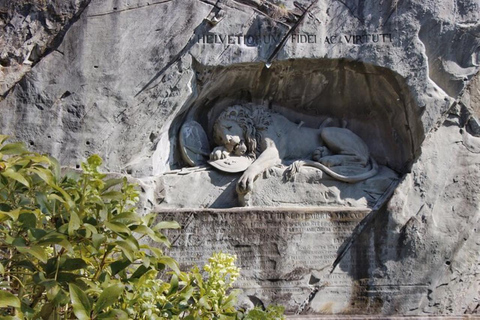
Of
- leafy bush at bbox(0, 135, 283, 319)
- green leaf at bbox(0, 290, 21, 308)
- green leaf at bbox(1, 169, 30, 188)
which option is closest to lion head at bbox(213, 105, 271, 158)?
leafy bush at bbox(0, 135, 283, 319)

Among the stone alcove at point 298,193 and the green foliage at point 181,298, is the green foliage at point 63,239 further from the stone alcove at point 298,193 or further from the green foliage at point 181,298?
the stone alcove at point 298,193

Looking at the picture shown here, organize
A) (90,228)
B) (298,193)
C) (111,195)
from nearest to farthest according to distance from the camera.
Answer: (90,228), (111,195), (298,193)

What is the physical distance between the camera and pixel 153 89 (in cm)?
645

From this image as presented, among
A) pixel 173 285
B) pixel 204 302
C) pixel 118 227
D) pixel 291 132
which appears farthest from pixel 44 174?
pixel 291 132

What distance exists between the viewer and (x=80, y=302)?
3748 mm

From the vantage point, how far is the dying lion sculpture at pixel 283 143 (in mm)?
6598

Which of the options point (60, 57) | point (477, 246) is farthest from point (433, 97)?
point (60, 57)

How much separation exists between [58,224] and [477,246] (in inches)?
152

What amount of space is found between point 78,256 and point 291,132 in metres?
3.10

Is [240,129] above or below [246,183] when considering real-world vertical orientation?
above

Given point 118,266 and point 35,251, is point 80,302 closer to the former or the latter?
point 35,251

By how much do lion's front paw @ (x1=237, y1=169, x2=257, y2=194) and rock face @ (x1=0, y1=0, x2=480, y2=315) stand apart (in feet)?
0.31

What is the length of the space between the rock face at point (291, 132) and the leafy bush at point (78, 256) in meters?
1.77

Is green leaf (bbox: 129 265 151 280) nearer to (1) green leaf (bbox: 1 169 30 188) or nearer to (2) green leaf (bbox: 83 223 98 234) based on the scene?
(2) green leaf (bbox: 83 223 98 234)
